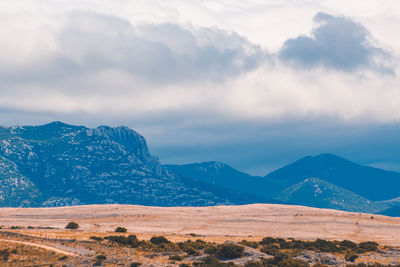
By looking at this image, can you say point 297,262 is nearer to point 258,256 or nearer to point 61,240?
point 258,256

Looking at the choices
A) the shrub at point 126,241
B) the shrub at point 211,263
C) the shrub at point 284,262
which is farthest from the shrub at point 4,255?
the shrub at point 284,262

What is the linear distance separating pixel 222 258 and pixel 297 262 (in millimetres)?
11430

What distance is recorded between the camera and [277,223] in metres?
164

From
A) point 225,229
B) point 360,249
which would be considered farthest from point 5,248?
point 225,229

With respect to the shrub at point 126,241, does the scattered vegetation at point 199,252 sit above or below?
below

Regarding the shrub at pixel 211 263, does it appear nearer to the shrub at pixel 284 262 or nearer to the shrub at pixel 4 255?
the shrub at pixel 284 262

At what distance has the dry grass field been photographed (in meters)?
77.6

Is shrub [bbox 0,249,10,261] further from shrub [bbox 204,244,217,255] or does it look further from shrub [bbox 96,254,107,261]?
shrub [bbox 204,244,217,255]

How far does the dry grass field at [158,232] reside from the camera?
255 ft

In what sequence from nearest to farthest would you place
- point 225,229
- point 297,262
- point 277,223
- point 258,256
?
1. point 297,262
2. point 258,256
3. point 225,229
4. point 277,223

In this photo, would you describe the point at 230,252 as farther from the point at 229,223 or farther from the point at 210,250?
the point at 229,223

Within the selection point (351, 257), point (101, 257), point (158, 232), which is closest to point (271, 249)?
point (351, 257)

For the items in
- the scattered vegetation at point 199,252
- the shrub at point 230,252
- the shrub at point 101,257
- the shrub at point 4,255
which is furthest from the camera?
the shrub at point 230,252

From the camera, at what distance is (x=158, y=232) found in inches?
4884
